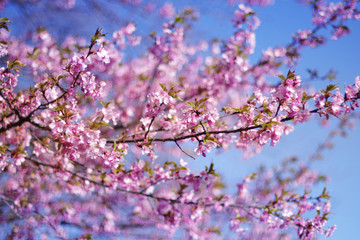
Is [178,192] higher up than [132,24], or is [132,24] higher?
[132,24]

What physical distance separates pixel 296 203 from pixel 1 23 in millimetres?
4284

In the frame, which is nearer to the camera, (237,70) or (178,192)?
(178,192)

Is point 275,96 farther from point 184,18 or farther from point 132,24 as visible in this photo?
point 132,24

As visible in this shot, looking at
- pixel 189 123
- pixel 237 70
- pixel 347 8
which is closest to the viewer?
pixel 189 123

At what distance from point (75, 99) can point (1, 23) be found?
843mm

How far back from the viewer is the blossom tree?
2.27 meters

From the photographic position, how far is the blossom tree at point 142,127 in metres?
2.27

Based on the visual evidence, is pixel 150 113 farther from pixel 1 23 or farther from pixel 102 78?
pixel 102 78

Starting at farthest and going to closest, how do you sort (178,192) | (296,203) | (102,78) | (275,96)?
(102,78) < (296,203) < (178,192) < (275,96)

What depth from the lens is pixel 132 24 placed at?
5.35 meters

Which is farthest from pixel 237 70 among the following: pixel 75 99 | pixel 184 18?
pixel 75 99

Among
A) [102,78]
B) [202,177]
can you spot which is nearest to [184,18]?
[102,78]

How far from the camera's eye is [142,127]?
3.10 metres

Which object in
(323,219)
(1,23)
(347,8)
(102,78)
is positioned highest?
(347,8)
